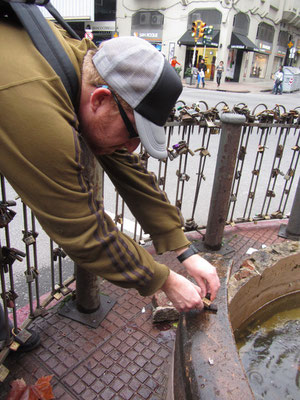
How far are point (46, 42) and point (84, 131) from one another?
382 mm

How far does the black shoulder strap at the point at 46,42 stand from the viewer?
46.2 inches

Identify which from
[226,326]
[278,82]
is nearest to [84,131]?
[226,326]

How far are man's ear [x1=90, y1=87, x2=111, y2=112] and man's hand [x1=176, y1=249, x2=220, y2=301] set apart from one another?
0.89 metres

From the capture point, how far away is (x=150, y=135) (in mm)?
1352

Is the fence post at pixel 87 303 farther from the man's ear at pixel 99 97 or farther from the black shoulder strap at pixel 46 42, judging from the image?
the black shoulder strap at pixel 46 42

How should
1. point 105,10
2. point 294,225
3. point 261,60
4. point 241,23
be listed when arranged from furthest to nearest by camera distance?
point 261,60 → point 105,10 → point 241,23 → point 294,225

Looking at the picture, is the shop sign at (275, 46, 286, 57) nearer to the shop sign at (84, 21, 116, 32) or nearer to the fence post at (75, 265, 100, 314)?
the shop sign at (84, 21, 116, 32)

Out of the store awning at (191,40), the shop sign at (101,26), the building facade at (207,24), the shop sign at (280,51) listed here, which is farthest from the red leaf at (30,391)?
the shop sign at (280,51)

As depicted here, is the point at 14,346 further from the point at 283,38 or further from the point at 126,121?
the point at 283,38

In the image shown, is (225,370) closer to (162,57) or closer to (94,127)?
(94,127)

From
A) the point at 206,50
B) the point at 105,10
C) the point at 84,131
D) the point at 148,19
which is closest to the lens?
the point at 84,131

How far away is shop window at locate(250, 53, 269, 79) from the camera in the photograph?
110 ft

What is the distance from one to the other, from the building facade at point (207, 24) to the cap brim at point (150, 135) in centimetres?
2820

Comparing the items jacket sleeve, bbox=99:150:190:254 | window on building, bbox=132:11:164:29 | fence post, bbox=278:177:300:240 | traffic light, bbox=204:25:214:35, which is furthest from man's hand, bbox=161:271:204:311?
window on building, bbox=132:11:164:29
